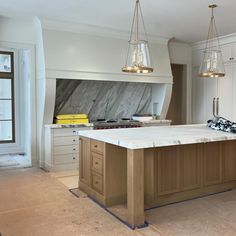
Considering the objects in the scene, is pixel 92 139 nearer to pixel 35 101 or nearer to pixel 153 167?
pixel 153 167

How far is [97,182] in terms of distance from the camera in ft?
11.3

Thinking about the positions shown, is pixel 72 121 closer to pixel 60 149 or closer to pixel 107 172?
pixel 60 149

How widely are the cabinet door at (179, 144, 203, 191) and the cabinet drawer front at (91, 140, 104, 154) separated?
37.3 inches

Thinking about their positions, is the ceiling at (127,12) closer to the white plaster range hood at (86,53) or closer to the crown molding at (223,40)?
the white plaster range hood at (86,53)

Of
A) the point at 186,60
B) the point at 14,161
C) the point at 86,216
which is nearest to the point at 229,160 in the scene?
the point at 86,216

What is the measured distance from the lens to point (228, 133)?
352 centimetres

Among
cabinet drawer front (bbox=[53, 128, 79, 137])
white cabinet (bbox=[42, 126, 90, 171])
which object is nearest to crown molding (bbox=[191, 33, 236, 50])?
white cabinet (bbox=[42, 126, 90, 171])

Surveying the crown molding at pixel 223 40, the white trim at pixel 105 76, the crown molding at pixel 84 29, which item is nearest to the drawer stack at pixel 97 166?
the white trim at pixel 105 76

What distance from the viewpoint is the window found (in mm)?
5784

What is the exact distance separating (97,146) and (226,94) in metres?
3.76

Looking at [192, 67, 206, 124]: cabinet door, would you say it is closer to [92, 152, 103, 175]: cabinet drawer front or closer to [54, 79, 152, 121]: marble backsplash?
[54, 79, 152, 121]: marble backsplash

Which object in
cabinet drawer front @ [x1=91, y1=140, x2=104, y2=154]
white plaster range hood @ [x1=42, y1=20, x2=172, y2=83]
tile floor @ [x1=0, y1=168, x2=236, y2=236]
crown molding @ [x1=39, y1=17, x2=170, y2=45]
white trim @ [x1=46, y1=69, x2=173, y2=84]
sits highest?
crown molding @ [x1=39, y1=17, x2=170, y2=45]

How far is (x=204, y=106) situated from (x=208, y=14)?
2.56m

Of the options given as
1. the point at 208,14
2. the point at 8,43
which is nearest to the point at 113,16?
the point at 208,14
